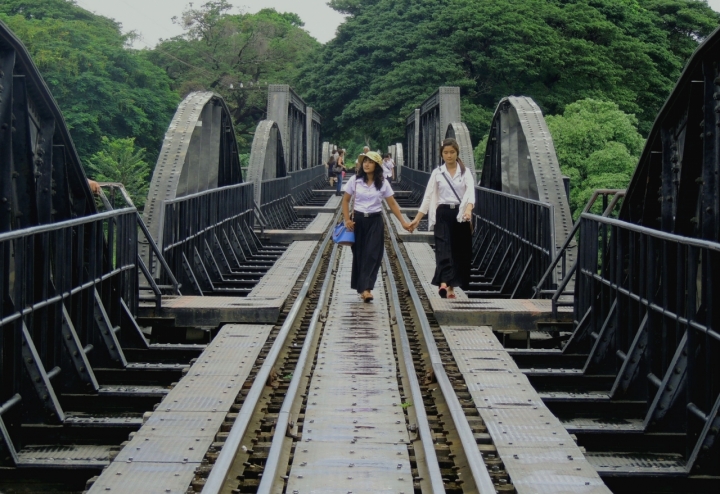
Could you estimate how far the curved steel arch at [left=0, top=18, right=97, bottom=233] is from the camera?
7.71 meters

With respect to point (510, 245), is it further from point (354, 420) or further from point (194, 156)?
point (354, 420)

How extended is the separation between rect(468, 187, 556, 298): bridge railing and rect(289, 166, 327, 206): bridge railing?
48.0 feet

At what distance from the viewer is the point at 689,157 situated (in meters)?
7.73

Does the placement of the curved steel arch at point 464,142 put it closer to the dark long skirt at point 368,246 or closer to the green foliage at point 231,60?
the dark long skirt at point 368,246

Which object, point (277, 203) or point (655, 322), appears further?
point (277, 203)

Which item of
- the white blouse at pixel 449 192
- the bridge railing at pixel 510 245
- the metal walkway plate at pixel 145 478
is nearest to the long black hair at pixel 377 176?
the white blouse at pixel 449 192

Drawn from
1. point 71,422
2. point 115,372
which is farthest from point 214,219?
point 71,422

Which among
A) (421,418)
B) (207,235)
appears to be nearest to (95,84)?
(207,235)

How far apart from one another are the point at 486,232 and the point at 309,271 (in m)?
4.08

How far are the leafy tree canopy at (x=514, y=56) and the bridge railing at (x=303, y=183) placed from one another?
734cm

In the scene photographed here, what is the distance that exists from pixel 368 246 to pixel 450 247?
863mm

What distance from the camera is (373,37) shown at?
58656mm

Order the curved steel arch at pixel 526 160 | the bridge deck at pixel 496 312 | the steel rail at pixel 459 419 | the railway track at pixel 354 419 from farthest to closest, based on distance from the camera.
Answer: the curved steel arch at pixel 526 160 → the bridge deck at pixel 496 312 → the railway track at pixel 354 419 → the steel rail at pixel 459 419

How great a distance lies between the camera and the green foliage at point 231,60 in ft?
231
